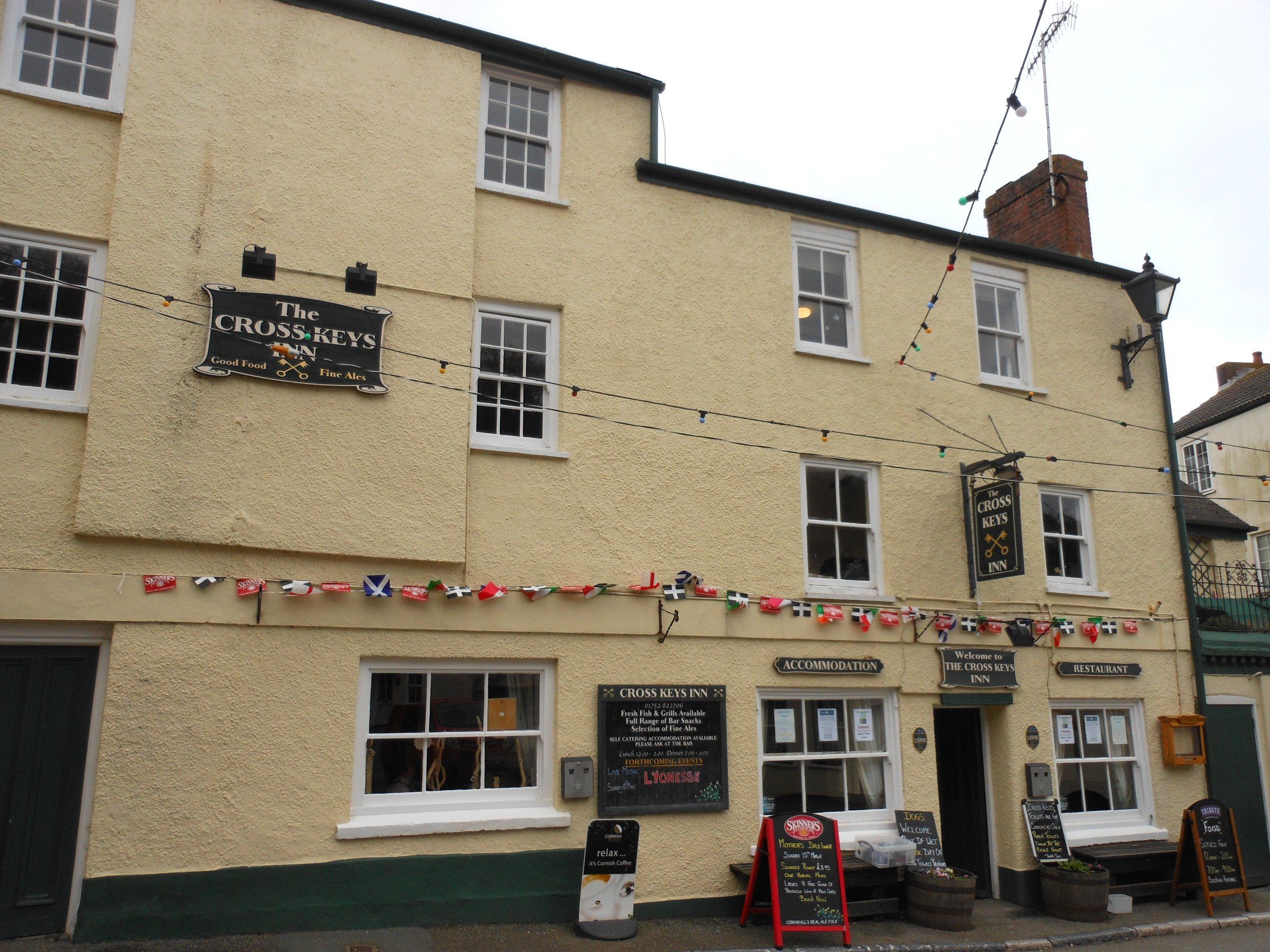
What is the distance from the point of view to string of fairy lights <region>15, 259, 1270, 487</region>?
26.0ft

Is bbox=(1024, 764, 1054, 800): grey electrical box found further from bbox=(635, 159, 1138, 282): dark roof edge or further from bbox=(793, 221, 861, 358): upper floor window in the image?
bbox=(635, 159, 1138, 282): dark roof edge

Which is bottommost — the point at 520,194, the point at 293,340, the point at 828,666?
the point at 828,666

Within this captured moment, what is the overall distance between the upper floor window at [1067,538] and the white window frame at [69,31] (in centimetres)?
1074

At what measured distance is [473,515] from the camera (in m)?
8.69

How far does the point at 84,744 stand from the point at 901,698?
25.3 ft

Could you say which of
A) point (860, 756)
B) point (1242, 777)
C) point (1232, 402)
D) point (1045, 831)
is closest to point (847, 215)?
point (860, 756)

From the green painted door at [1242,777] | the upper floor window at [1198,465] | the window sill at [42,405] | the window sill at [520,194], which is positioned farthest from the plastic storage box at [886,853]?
the upper floor window at [1198,465]

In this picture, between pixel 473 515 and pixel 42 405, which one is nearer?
pixel 42 405

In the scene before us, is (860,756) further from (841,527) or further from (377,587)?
(377,587)

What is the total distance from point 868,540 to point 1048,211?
20.8ft

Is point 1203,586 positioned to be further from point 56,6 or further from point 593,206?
point 56,6

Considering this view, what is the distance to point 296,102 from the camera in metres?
8.77

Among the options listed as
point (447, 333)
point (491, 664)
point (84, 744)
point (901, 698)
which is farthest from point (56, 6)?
point (901, 698)

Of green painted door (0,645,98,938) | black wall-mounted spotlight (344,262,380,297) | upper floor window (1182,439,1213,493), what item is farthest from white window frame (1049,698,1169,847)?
upper floor window (1182,439,1213,493)
